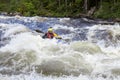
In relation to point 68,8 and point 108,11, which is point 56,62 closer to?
point 108,11

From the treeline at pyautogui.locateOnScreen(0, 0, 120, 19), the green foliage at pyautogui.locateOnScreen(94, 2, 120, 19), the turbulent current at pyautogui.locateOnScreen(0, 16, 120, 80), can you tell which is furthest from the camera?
the treeline at pyautogui.locateOnScreen(0, 0, 120, 19)

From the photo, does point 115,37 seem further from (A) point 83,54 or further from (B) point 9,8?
(B) point 9,8

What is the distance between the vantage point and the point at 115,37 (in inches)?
A: 817

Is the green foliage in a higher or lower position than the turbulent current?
lower

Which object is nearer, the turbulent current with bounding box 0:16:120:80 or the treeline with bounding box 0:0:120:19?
the turbulent current with bounding box 0:16:120:80

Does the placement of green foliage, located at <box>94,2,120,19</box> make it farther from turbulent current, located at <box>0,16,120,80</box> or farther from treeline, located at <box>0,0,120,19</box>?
turbulent current, located at <box>0,16,120,80</box>

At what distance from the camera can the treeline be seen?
39.2m

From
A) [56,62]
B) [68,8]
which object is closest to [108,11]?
[68,8]

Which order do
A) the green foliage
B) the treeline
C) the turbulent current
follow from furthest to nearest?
the treeline → the green foliage → the turbulent current

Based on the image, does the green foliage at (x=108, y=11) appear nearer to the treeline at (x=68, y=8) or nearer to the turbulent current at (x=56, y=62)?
the treeline at (x=68, y=8)

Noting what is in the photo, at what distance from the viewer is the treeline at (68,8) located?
3916 cm

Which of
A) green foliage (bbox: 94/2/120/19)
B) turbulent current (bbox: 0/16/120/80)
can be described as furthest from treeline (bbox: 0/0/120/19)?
turbulent current (bbox: 0/16/120/80)

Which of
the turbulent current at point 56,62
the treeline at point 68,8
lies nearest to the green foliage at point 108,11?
the treeline at point 68,8

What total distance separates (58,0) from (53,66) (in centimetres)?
3750
